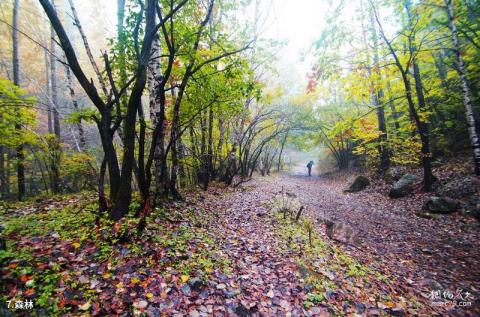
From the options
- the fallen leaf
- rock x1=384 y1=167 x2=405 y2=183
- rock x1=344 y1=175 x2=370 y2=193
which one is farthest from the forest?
rock x1=344 y1=175 x2=370 y2=193

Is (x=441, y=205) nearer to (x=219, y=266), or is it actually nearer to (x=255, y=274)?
(x=255, y=274)

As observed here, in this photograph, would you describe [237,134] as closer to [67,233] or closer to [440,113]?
[67,233]

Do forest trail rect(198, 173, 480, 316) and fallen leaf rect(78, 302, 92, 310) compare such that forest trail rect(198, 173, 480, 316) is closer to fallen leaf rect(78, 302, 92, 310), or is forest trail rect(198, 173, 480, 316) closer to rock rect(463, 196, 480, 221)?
rock rect(463, 196, 480, 221)

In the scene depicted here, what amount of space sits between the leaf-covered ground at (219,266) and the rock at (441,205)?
401 mm

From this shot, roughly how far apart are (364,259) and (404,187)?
6.85m

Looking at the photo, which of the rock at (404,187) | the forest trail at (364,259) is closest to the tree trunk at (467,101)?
the rock at (404,187)

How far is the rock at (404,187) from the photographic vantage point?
1047cm

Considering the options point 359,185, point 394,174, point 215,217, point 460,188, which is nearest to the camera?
point 215,217

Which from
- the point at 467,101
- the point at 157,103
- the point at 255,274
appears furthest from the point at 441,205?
the point at 157,103

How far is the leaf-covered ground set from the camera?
10.8ft

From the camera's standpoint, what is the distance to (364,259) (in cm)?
571

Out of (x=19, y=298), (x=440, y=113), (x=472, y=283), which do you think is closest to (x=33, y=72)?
(x=19, y=298)

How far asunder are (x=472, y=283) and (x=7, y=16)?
22880mm

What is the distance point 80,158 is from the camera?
9.77 metres
